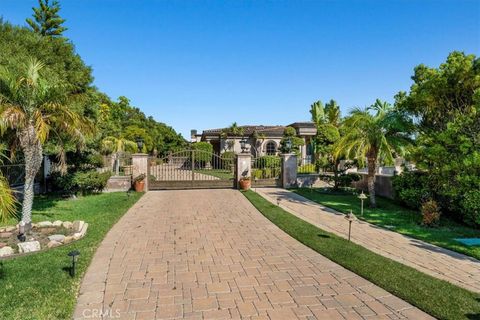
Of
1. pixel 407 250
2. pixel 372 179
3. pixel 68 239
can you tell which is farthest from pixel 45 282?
pixel 372 179

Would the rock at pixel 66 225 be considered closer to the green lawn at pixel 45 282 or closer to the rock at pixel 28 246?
the green lawn at pixel 45 282

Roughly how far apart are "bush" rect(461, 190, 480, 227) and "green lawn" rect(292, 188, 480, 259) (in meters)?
0.32

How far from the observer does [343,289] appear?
15.3 feet

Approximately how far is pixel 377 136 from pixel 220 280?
855 centimetres

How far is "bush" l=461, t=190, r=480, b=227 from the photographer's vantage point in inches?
333

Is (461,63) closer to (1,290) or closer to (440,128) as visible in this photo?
(440,128)

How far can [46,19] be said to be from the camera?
22.6 metres

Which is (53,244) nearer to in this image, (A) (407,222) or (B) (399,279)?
(B) (399,279)

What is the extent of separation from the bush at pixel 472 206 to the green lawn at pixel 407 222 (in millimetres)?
317

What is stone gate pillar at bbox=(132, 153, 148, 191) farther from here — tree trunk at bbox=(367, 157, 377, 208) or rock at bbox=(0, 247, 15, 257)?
tree trunk at bbox=(367, 157, 377, 208)

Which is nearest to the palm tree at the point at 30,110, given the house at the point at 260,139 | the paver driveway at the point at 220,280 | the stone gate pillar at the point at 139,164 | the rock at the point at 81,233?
the rock at the point at 81,233

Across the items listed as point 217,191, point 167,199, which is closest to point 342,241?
point 167,199

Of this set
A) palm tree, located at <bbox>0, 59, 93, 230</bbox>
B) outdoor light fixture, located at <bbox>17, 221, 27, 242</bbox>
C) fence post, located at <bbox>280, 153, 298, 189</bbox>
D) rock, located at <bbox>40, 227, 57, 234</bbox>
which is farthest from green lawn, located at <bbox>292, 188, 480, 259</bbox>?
outdoor light fixture, located at <bbox>17, 221, 27, 242</bbox>

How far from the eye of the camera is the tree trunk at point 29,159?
680cm
